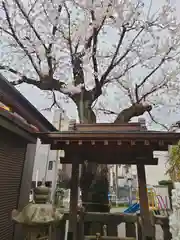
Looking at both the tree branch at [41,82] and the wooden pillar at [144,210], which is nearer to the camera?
the wooden pillar at [144,210]

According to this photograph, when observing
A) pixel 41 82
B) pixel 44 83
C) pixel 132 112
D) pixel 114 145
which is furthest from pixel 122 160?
Result: pixel 41 82

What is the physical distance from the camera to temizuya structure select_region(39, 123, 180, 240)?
2951mm

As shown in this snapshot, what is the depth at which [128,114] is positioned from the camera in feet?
20.2

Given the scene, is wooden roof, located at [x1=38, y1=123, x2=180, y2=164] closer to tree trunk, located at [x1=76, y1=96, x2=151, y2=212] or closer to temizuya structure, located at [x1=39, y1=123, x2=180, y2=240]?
temizuya structure, located at [x1=39, y1=123, x2=180, y2=240]

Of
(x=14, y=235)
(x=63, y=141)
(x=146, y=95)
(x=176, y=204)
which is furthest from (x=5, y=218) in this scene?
(x=146, y=95)

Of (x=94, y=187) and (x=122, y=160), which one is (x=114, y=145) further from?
(x=94, y=187)

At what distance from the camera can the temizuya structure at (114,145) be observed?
2.95 meters

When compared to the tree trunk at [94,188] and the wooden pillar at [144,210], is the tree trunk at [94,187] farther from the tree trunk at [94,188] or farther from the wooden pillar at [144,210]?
the wooden pillar at [144,210]

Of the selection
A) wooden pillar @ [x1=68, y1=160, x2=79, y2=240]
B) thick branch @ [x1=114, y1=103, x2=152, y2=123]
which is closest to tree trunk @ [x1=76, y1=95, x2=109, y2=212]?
thick branch @ [x1=114, y1=103, x2=152, y2=123]

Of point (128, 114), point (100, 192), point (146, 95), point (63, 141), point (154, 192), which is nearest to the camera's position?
point (63, 141)

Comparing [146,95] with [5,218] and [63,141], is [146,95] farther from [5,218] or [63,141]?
[5,218]

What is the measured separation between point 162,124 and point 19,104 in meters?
6.17

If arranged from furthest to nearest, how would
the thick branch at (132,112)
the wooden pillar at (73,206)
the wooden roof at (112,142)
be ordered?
the thick branch at (132,112) < the wooden pillar at (73,206) < the wooden roof at (112,142)

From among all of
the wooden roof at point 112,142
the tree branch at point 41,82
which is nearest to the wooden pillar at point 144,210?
the wooden roof at point 112,142
